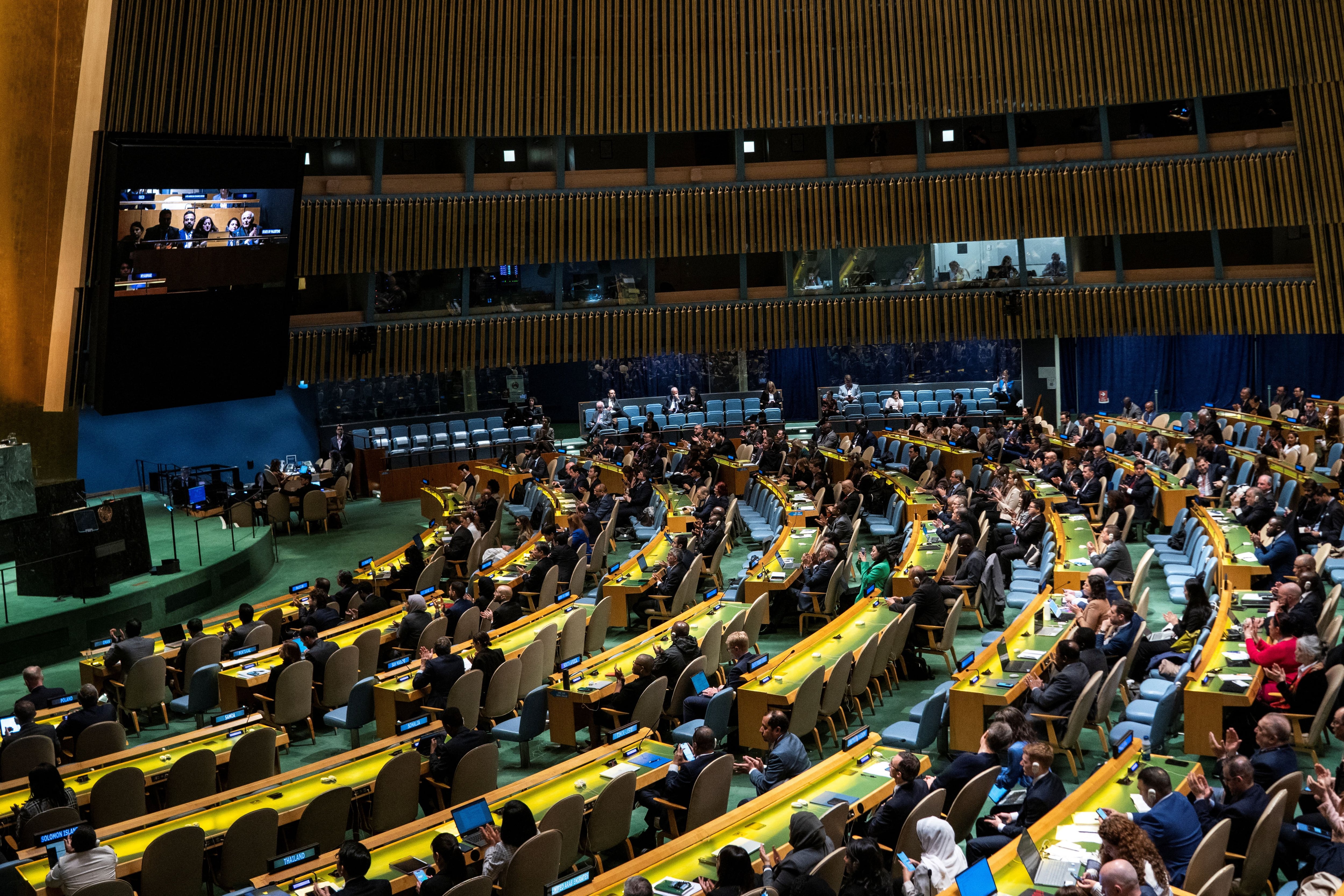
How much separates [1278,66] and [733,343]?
39.4 feet

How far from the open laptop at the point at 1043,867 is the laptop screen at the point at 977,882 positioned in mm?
484

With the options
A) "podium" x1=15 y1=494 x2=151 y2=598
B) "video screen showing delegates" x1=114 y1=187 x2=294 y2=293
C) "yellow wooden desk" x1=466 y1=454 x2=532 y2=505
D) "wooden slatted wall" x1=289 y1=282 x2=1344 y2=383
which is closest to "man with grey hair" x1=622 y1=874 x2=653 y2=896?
"podium" x1=15 y1=494 x2=151 y2=598

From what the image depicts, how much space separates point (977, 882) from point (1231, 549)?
8332mm

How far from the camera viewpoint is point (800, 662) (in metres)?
Result: 10.3

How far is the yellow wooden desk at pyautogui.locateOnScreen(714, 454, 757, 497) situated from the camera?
834 inches

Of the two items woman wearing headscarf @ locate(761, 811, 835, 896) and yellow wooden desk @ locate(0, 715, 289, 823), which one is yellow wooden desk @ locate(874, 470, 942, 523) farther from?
woman wearing headscarf @ locate(761, 811, 835, 896)

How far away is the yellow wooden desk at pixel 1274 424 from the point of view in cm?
1873

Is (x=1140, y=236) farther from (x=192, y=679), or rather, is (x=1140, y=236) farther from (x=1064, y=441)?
(x=192, y=679)

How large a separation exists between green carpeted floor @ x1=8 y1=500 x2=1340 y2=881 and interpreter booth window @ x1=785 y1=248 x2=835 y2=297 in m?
9.77

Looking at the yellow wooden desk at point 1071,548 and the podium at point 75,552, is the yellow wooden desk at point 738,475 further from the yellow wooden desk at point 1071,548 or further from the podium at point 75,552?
the podium at point 75,552

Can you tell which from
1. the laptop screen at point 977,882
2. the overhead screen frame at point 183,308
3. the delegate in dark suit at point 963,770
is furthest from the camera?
the overhead screen frame at point 183,308

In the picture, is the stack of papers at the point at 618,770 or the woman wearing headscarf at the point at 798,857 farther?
the stack of papers at the point at 618,770

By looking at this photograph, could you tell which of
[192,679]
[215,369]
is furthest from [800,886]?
[215,369]

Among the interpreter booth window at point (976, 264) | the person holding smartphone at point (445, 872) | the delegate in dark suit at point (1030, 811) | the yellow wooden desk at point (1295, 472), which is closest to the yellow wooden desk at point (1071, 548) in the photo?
the yellow wooden desk at point (1295, 472)
